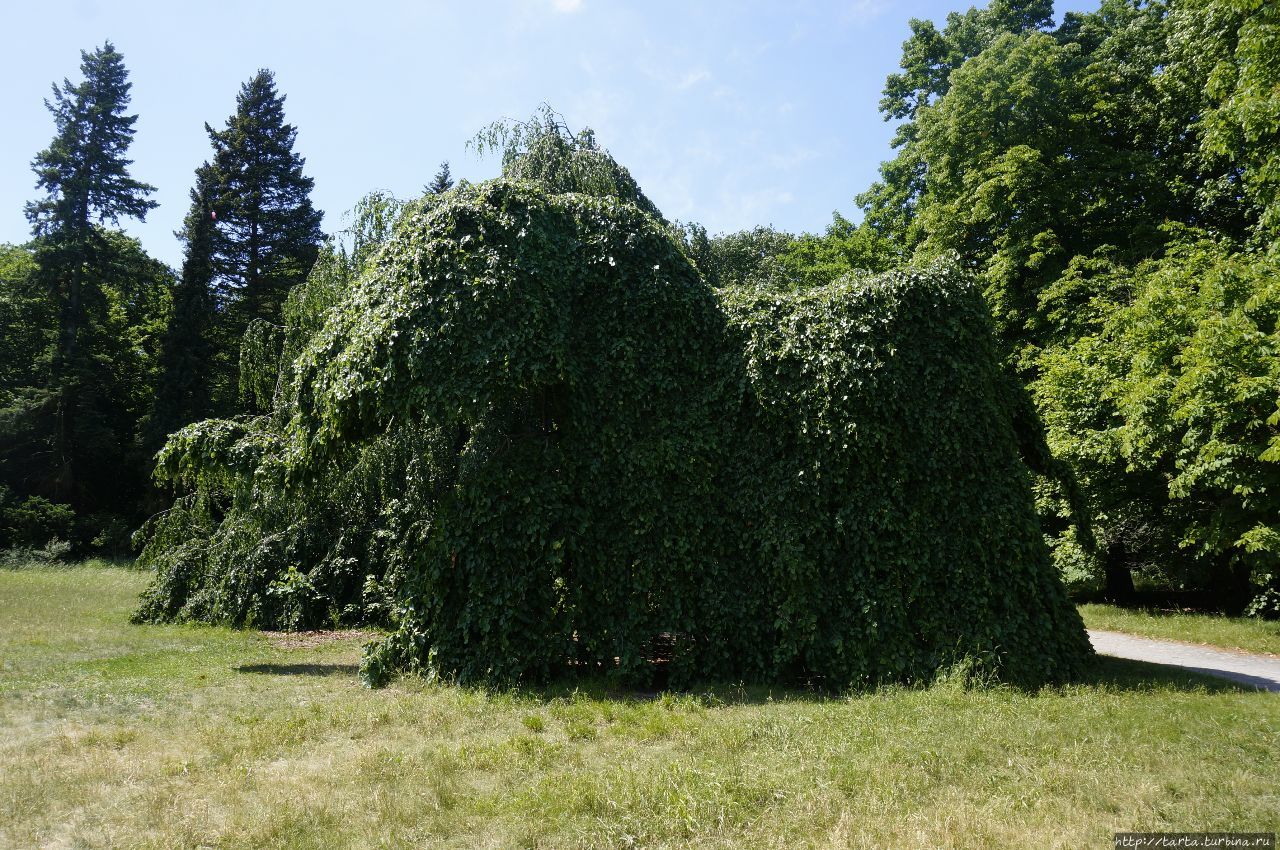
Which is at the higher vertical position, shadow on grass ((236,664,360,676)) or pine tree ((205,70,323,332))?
pine tree ((205,70,323,332))

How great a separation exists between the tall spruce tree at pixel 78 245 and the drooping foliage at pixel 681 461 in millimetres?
25096

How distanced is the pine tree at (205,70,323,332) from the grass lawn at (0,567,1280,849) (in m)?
23.5

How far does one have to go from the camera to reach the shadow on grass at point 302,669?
8.89 metres

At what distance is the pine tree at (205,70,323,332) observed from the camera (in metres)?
28.6

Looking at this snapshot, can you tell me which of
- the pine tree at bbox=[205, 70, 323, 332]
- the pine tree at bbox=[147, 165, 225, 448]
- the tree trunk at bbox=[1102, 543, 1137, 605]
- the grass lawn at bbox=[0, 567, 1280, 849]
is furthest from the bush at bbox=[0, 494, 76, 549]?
the tree trunk at bbox=[1102, 543, 1137, 605]

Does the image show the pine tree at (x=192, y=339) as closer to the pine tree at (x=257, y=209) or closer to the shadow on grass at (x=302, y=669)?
the pine tree at (x=257, y=209)

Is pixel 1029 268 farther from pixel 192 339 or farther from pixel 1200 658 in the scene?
pixel 192 339

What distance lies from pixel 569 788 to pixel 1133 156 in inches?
794

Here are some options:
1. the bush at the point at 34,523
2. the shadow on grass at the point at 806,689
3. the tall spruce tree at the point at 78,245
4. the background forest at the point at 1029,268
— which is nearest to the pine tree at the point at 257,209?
the background forest at the point at 1029,268

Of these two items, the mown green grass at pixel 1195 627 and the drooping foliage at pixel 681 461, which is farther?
the mown green grass at pixel 1195 627

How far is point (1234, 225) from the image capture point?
17703 mm

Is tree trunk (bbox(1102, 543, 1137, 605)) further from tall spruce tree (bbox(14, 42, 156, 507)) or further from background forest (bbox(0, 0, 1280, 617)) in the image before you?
tall spruce tree (bbox(14, 42, 156, 507))

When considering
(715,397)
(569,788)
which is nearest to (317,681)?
(569,788)

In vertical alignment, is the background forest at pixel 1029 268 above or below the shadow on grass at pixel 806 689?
above
